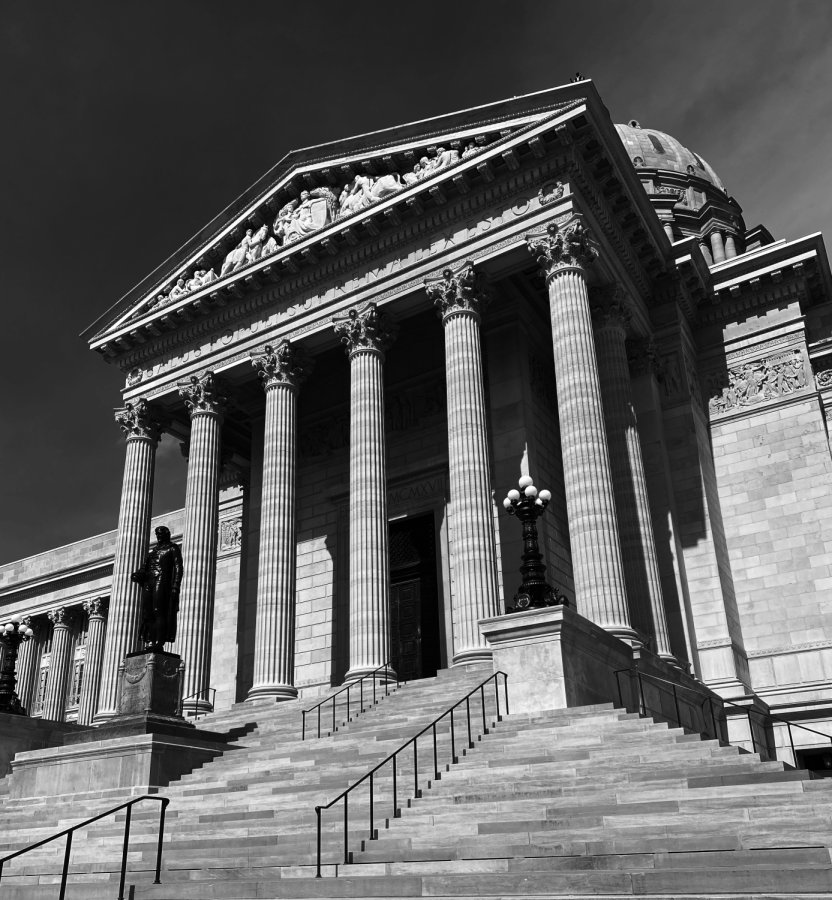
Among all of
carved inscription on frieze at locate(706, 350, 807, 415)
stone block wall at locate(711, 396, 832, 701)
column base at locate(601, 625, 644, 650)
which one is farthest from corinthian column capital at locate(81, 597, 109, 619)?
column base at locate(601, 625, 644, 650)

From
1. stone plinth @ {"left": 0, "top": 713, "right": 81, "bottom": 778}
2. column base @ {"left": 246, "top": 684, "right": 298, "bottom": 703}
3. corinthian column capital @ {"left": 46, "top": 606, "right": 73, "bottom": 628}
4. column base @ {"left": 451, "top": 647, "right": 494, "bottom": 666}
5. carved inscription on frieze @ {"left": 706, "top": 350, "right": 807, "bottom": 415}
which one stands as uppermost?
carved inscription on frieze @ {"left": 706, "top": 350, "right": 807, "bottom": 415}

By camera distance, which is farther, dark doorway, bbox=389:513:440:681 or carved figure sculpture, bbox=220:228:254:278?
carved figure sculpture, bbox=220:228:254:278

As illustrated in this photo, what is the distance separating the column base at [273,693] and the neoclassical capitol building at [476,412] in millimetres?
106

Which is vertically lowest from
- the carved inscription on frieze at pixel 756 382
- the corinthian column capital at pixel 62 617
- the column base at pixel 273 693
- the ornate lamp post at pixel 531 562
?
the column base at pixel 273 693

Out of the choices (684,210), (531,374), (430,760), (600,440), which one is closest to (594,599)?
(600,440)

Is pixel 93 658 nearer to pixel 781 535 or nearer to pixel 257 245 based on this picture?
pixel 257 245

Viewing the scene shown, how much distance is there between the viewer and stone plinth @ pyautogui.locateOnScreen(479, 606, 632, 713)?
1669 centimetres

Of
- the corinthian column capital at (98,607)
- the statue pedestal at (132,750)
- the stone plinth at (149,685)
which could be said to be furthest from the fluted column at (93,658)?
the stone plinth at (149,685)

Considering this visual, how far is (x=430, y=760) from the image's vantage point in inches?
612

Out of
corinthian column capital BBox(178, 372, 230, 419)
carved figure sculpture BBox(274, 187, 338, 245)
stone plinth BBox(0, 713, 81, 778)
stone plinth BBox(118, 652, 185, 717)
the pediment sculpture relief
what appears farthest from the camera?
corinthian column capital BBox(178, 372, 230, 419)

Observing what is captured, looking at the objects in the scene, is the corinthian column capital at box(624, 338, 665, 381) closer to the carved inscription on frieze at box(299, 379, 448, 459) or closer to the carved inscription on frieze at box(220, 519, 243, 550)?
the carved inscription on frieze at box(299, 379, 448, 459)

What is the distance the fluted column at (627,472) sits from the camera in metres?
24.2

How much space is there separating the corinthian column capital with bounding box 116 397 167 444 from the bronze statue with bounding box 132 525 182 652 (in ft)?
43.7

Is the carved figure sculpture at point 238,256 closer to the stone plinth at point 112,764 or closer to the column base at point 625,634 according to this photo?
the stone plinth at point 112,764
